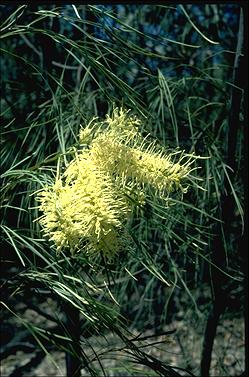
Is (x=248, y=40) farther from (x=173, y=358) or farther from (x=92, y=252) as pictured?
(x=173, y=358)

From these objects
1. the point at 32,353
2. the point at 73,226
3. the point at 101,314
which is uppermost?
the point at 73,226

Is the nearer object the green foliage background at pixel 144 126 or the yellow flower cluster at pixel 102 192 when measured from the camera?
the yellow flower cluster at pixel 102 192

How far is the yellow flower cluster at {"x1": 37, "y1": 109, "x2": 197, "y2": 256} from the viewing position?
544mm

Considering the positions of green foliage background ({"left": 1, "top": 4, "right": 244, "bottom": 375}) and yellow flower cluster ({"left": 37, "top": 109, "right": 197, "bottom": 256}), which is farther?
green foliage background ({"left": 1, "top": 4, "right": 244, "bottom": 375})

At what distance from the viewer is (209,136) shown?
0.93m

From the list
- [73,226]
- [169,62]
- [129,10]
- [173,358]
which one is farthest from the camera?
[173,358]

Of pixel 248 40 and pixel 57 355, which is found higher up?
pixel 248 40

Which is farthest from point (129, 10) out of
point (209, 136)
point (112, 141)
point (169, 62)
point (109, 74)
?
point (112, 141)

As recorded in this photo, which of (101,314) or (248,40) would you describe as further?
(248,40)

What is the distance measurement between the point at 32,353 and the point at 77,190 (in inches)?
74.4

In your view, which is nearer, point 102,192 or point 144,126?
point 102,192

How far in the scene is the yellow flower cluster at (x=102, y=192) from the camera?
544 mm

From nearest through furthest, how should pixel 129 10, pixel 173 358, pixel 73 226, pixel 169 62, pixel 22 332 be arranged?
pixel 73 226
pixel 169 62
pixel 129 10
pixel 173 358
pixel 22 332

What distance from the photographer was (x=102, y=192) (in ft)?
1.82
